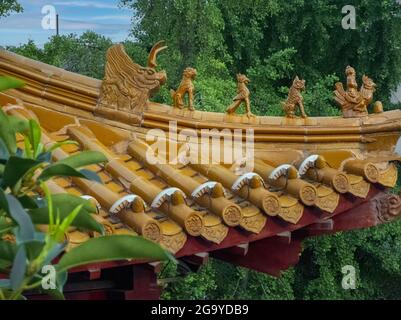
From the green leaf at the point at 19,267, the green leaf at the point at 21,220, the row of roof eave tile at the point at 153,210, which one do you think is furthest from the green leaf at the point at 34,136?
the row of roof eave tile at the point at 153,210

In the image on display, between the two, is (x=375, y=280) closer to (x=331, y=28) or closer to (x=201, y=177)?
(x=331, y=28)

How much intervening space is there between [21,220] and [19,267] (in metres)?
0.13

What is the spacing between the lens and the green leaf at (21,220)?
80.6 inches

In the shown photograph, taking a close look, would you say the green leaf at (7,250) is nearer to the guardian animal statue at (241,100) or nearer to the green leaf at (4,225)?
the green leaf at (4,225)

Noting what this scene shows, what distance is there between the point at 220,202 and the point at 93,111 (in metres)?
0.75

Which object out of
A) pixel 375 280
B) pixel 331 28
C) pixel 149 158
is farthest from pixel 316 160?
pixel 331 28

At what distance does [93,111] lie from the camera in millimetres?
4555

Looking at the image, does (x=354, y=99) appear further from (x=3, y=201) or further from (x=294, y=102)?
(x=3, y=201)

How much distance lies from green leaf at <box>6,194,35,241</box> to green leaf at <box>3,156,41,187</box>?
0.29 feet

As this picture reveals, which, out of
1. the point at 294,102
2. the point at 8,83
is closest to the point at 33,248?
the point at 8,83

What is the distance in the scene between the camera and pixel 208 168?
4512mm

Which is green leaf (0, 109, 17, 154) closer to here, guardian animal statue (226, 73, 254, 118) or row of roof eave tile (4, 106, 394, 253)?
row of roof eave tile (4, 106, 394, 253)
